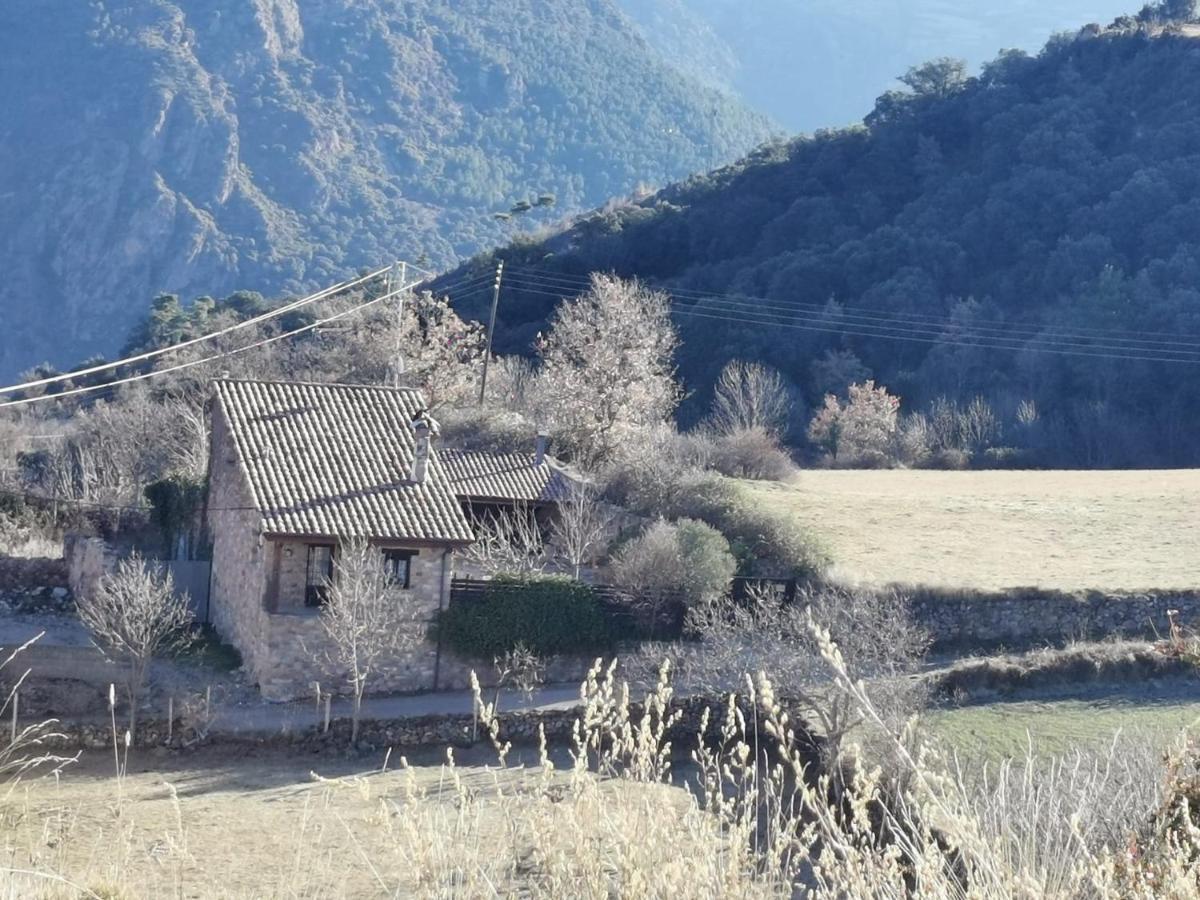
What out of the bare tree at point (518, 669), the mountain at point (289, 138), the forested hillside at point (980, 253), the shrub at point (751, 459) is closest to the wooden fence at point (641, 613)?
the bare tree at point (518, 669)

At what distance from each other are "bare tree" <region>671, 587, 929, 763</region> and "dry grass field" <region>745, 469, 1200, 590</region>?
2.23 meters


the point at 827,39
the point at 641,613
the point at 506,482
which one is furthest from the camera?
the point at 827,39

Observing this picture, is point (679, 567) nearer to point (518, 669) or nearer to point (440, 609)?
point (518, 669)

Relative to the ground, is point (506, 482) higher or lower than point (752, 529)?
higher

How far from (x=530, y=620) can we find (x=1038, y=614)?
10.0 meters

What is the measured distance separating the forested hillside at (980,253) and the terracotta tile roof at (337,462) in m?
28.6

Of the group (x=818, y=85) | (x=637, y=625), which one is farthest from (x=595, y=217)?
(x=818, y=85)

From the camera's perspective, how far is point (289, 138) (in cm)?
8894

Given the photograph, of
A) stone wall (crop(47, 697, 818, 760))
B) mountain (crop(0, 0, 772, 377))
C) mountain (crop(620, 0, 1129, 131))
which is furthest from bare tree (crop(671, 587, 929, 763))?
mountain (crop(620, 0, 1129, 131))

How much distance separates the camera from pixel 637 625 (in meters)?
26.9

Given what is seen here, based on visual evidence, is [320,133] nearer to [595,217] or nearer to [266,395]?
[595,217]

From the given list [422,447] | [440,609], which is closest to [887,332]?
[422,447]

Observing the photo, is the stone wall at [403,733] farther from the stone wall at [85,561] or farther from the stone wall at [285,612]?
the stone wall at [85,561]

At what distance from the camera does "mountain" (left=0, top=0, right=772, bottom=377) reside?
78.9m
